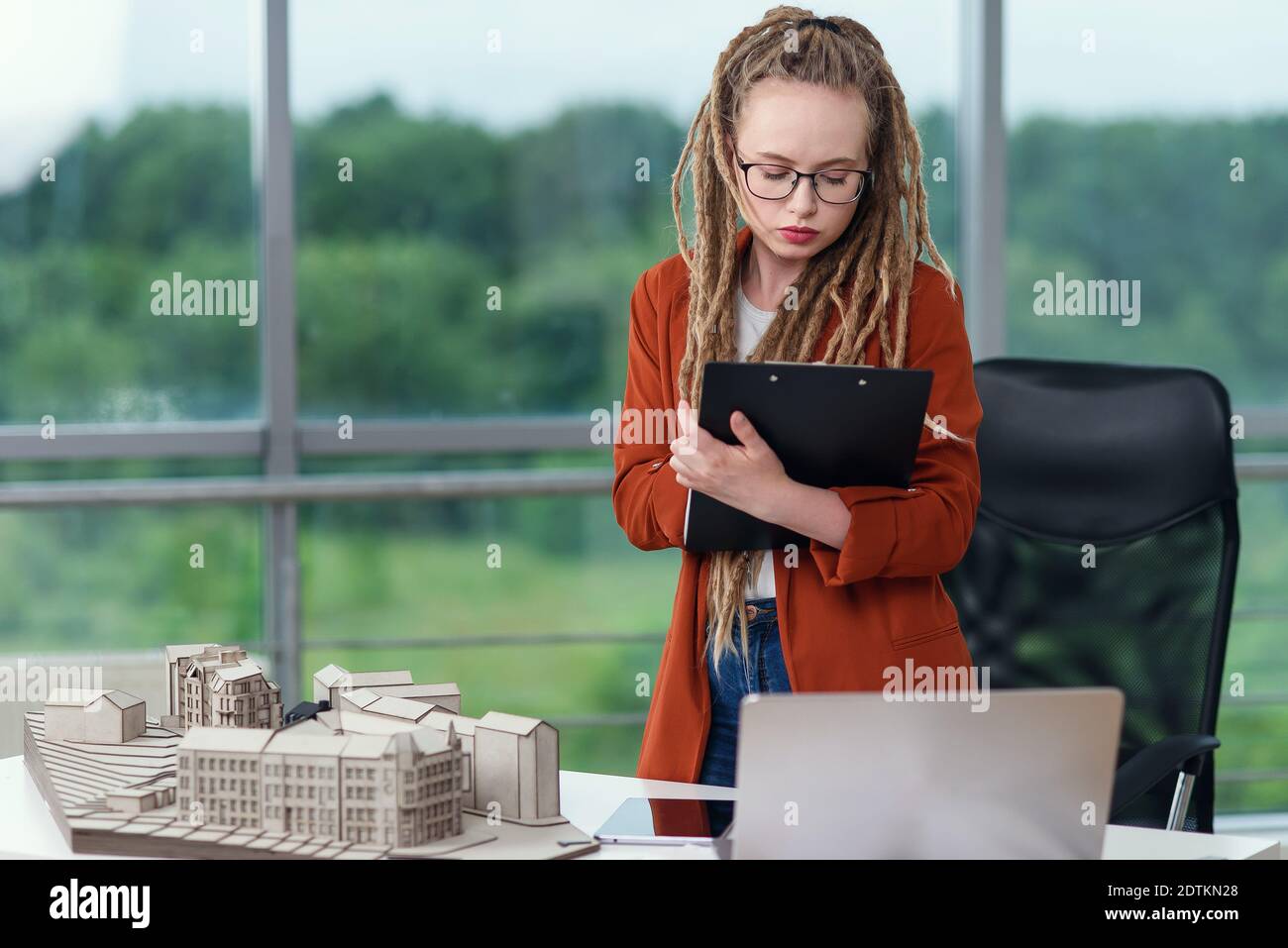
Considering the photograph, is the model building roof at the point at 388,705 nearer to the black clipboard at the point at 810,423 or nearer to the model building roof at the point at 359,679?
the model building roof at the point at 359,679

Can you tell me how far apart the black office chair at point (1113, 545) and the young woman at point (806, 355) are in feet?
1.40

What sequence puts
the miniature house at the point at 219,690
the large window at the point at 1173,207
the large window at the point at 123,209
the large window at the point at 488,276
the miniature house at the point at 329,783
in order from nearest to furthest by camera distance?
the miniature house at the point at 329,783, the miniature house at the point at 219,690, the large window at the point at 123,209, the large window at the point at 488,276, the large window at the point at 1173,207

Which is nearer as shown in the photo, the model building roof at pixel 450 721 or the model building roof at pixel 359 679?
the model building roof at pixel 450 721

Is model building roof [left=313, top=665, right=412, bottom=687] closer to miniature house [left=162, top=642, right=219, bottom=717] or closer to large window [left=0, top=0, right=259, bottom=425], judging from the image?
miniature house [left=162, top=642, right=219, bottom=717]

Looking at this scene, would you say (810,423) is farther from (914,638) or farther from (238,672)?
(238,672)

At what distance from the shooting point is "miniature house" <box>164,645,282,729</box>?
1271mm

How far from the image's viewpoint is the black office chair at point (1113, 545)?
1.74 metres

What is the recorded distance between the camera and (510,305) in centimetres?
318

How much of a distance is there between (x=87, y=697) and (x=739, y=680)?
69 centimetres

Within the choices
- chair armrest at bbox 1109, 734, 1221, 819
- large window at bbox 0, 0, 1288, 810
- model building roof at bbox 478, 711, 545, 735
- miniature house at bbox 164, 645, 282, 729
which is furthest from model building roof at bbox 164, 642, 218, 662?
large window at bbox 0, 0, 1288, 810

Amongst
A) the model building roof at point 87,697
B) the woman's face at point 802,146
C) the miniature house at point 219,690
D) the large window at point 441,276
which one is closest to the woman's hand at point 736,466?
the woman's face at point 802,146

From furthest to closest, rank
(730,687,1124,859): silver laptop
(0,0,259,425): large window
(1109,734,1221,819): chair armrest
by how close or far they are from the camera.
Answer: (0,0,259,425): large window, (1109,734,1221,819): chair armrest, (730,687,1124,859): silver laptop
